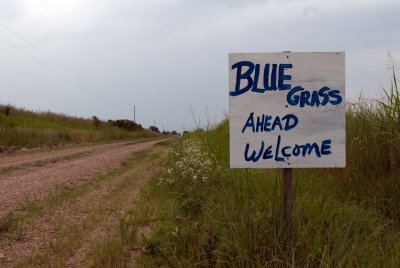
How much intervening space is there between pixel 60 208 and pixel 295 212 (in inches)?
151

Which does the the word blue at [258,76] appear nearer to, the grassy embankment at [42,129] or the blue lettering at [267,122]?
the blue lettering at [267,122]

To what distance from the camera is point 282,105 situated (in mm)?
3520

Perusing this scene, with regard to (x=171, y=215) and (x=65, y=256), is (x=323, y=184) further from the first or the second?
(x=65, y=256)

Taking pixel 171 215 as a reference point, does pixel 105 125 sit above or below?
above

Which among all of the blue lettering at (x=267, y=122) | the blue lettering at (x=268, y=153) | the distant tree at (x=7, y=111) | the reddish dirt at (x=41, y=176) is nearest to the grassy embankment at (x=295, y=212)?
the blue lettering at (x=268, y=153)

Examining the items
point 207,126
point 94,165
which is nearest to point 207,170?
point 207,126

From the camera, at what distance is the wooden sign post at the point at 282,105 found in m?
3.52

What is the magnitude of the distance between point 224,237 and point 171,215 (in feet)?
5.99

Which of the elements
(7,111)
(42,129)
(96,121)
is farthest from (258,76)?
(96,121)

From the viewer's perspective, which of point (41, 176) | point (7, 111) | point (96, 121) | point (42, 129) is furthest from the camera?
Answer: point (96, 121)

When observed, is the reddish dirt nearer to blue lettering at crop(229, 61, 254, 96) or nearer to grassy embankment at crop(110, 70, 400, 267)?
grassy embankment at crop(110, 70, 400, 267)

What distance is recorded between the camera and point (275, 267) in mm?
3000

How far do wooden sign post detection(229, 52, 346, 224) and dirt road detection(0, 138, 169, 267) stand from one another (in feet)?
5.78

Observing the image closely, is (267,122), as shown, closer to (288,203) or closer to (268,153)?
(268,153)
